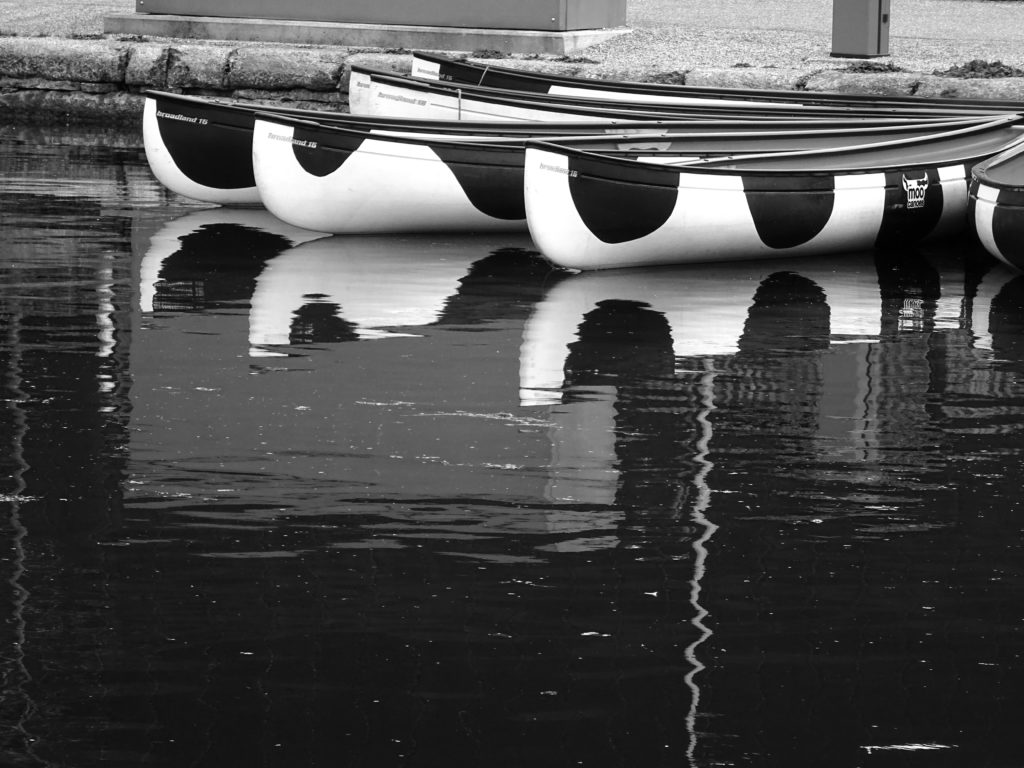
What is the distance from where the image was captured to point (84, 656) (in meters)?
3.70

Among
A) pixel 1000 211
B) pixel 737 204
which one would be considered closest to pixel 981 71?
pixel 1000 211

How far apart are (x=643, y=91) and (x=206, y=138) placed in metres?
3.22

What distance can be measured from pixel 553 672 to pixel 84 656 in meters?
1.03

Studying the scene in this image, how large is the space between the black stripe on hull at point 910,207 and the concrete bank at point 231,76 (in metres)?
3.54

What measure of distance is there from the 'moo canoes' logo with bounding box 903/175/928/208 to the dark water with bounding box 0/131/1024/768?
1274 millimetres

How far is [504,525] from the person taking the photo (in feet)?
14.9

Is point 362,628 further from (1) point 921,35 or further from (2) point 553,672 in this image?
(1) point 921,35

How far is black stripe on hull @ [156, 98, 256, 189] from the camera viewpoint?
988 cm

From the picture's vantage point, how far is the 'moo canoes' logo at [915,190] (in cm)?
904

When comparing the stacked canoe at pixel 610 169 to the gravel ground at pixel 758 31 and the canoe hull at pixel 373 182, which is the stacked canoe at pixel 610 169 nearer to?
the canoe hull at pixel 373 182

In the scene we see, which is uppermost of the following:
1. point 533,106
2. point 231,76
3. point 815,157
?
point 231,76

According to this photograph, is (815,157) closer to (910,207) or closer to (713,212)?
(910,207)

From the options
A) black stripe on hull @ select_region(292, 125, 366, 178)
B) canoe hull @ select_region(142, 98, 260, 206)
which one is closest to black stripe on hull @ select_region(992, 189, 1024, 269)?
black stripe on hull @ select_region(292, 125, 366, 178)

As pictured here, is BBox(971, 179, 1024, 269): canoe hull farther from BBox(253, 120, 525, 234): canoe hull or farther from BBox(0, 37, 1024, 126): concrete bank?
BBox(0, 37, 1024, 126): concrete bank
